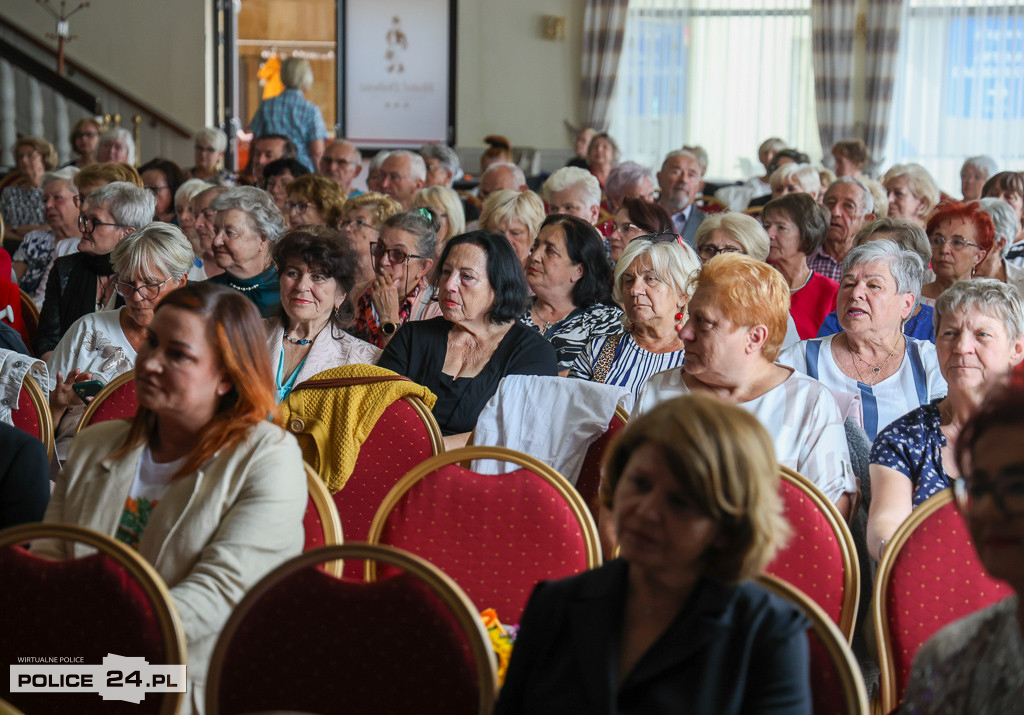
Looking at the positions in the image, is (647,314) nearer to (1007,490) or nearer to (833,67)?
(1007,490)

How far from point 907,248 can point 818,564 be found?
1.99 m

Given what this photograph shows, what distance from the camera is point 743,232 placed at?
4125 millimetres

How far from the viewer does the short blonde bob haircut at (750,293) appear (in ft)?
8.11

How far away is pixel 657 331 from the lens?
3387mm

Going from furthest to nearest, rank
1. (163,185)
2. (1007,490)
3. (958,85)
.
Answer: (958,85) → (163,185) → (1007,490)

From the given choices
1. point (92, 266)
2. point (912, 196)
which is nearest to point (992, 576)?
point (92, 266)

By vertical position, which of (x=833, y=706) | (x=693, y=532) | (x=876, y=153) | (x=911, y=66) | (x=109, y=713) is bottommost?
(x=109, y=713)

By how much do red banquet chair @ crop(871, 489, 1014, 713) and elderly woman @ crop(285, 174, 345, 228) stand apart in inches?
147

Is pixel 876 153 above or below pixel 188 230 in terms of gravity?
above

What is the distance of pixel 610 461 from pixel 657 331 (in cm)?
200

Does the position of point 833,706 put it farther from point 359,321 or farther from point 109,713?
point 359,321

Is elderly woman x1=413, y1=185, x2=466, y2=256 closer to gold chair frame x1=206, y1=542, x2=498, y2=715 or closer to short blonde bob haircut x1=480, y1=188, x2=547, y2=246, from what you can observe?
short blonde bob haircut x1=480, y1=188, x2=547, y2=246

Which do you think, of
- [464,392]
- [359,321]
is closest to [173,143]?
[359,321]

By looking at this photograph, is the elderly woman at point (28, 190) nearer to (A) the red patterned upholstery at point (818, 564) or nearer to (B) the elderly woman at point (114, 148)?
(B) the elderly woman at point (114, 148)
